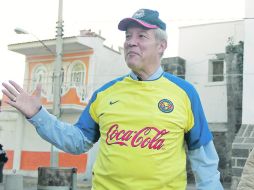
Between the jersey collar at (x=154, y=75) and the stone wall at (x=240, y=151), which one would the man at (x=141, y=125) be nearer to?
the jersey collar at (x=154, y=75)

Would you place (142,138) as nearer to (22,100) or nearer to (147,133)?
(147,133)

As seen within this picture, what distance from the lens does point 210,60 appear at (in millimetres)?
21000

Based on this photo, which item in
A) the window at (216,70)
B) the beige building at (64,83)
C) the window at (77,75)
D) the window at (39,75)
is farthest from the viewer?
the window at (39,75)

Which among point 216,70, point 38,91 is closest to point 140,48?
point 38,91

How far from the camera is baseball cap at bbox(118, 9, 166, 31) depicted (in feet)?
8.72

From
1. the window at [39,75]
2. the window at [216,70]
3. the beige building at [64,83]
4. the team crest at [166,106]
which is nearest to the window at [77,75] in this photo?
the beige building at [64,83]

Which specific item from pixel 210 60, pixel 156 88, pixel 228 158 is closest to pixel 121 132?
pixel 156 88

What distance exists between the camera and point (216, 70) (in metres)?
20.9

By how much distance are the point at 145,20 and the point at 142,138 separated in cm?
66

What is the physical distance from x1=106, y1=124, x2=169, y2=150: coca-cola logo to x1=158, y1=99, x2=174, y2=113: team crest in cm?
11

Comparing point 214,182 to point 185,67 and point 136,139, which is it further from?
point 185,67

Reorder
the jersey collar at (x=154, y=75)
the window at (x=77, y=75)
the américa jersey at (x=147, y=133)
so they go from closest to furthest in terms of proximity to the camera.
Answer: the américa jersey at (x=147, y=133)
the jersey collar at (x=154, y=75)
the window at (x=77, y=75)

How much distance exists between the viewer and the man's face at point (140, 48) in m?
2.65

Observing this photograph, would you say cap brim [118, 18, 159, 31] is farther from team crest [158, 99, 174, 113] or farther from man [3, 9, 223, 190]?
team crest [158, 99, 174, 113]
